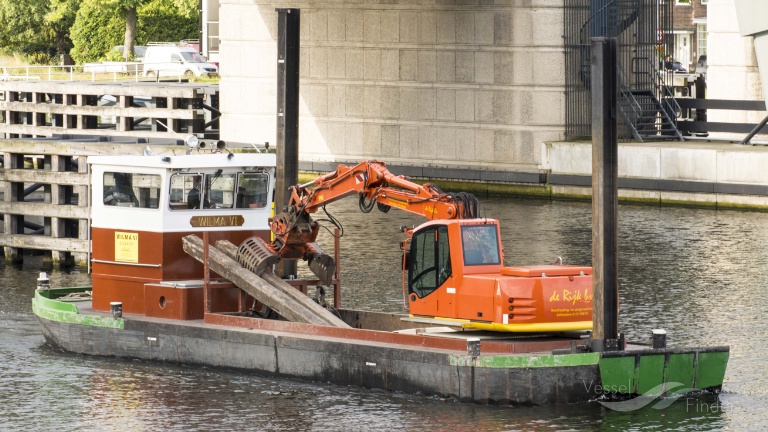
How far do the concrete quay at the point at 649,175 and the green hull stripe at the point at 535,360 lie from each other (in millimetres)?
21792

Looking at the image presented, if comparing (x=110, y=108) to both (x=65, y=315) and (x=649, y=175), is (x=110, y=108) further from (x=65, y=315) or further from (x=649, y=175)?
(x=65, y=315)

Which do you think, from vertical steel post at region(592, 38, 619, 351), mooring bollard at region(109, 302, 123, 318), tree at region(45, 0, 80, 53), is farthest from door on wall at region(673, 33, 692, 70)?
vertical steel post at region(592, 38, 619, 351)

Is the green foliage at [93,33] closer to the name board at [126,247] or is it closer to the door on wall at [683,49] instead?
the door on wall at [683,49]

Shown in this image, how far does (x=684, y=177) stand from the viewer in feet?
133

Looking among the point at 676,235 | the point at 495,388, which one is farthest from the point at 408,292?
the point at 676,235

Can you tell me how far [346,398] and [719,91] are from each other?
91.1 ft

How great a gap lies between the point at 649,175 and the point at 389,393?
2287cm

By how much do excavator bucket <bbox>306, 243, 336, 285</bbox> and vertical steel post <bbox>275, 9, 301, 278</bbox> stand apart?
113 centimetres

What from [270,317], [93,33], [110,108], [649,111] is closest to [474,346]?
[270,317]

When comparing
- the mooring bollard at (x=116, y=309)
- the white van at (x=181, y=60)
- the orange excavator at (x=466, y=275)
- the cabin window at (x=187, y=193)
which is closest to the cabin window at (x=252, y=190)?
the cabin window at (x=187, y=193)

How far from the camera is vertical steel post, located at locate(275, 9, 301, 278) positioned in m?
23.5

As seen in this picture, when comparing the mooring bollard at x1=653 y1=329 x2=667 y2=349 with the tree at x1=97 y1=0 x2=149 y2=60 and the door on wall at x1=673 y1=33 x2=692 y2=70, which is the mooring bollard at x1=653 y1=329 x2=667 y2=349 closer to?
the tree at x1=97 y1=0 x2=149 y2=60

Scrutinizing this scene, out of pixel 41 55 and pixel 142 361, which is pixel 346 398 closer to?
pixel 142 361

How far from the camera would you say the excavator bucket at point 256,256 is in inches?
845
